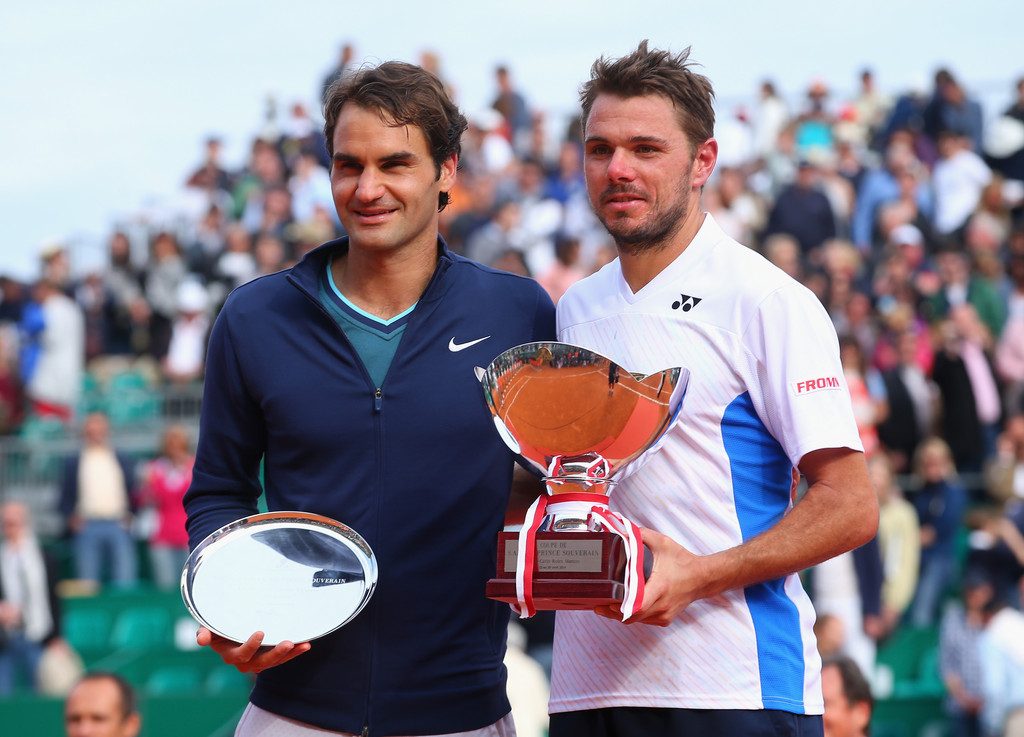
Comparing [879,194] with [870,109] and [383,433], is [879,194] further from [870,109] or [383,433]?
[383,433]

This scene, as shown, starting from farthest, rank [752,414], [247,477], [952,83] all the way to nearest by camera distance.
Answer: [952,83]
[247,477]
[752,414]

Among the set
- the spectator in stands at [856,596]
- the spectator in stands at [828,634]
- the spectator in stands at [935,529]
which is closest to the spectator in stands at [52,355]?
the spectator in stands at [856,596]

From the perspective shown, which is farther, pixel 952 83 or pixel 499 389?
pixel 952 83

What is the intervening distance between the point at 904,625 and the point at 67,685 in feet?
17.9

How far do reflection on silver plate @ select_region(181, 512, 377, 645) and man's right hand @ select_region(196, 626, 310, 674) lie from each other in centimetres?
4

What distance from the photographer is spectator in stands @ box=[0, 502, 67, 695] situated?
8.83 m

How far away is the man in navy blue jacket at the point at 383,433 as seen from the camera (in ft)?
9.73

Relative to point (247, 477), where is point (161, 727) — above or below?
below

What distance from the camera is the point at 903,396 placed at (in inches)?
366

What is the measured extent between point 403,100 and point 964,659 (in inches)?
224

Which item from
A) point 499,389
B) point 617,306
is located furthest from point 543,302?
point 499,389

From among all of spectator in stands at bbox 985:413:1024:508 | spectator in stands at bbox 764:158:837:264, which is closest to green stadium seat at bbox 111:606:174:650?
spectator in stands at bbox 985:413:1024:508

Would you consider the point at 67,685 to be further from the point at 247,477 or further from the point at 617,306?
the point at 617,306

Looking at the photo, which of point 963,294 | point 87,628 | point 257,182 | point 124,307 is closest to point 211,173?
point 257,182
